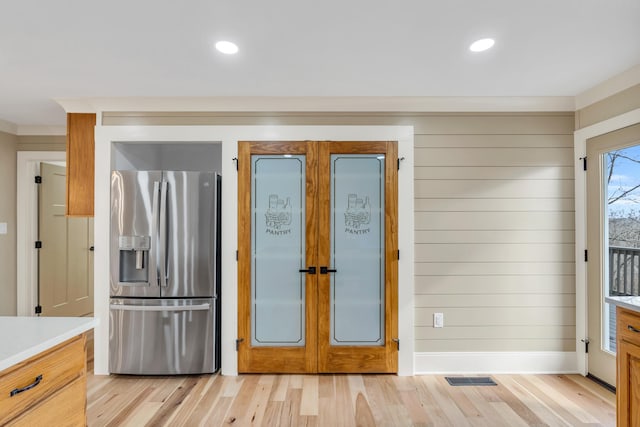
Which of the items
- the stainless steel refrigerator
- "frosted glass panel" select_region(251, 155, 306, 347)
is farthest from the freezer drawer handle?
"frosted glass panel" select_region(251, 155, 306, 347)

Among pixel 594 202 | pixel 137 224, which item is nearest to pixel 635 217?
pixel 594 202

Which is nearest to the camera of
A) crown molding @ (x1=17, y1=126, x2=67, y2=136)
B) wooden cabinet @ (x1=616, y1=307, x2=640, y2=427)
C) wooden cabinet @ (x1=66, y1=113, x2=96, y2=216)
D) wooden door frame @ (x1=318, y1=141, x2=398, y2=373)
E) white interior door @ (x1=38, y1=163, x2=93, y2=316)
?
wooden cabinet @ (x1=616, y1=307, x2=640, y2=427)

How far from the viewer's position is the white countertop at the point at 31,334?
1.19 meters

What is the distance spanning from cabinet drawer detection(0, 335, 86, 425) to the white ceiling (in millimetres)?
1611

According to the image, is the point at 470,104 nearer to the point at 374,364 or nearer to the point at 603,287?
the point at 603,287

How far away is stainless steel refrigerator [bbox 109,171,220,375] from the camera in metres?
3.19

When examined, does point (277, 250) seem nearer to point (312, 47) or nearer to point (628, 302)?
point (312, 47)

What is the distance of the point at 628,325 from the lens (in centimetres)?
191

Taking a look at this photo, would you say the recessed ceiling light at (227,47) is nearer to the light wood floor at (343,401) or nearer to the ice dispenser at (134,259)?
the ice dispenser at (134,259)

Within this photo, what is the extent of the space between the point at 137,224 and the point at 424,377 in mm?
2767

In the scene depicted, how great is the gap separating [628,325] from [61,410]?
8.46 ft

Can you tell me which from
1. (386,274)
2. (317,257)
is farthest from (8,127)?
(386,274)

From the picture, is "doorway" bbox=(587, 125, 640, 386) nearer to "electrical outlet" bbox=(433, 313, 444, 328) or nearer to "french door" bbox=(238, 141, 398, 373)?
"electrical outlet" bbox=(433, 313, 444, 328)

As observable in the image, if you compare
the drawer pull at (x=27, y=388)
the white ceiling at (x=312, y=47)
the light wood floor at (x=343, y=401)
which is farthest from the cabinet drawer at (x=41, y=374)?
the white ceiling at (x=312, y=47)
